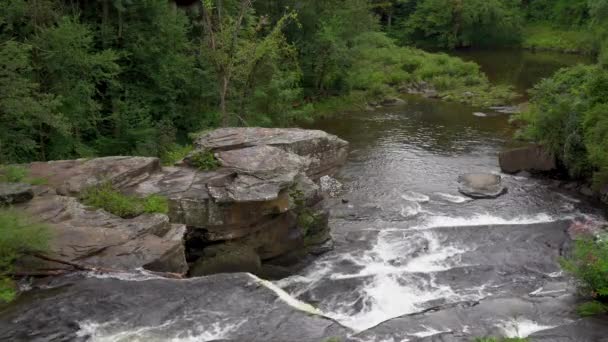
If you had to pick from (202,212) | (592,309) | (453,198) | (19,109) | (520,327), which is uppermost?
(19,109)

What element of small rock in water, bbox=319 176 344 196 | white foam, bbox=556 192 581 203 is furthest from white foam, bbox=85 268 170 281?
white foam, bbox=556 192 581 203

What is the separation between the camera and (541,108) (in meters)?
26.5

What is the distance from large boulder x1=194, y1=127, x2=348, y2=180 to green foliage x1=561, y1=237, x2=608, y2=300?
8326mm

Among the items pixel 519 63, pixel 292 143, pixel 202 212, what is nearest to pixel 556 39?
pixel 519 63

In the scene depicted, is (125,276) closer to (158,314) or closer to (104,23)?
(158,314)

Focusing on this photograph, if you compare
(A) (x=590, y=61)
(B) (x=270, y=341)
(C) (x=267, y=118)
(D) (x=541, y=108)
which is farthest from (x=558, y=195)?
(A) (x=590, y=61)

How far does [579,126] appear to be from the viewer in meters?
23.5

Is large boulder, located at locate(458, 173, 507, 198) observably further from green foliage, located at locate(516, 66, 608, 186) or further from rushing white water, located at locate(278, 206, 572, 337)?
green foliage, located at locate(516, 66, 608, 186)

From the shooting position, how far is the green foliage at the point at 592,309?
1305 centimetres

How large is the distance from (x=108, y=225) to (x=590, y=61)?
51.5m

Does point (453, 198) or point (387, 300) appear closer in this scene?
point (387, 300)

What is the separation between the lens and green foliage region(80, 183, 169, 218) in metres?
15.1

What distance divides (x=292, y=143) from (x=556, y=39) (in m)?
54.1

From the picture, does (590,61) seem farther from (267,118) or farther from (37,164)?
(37,164)
